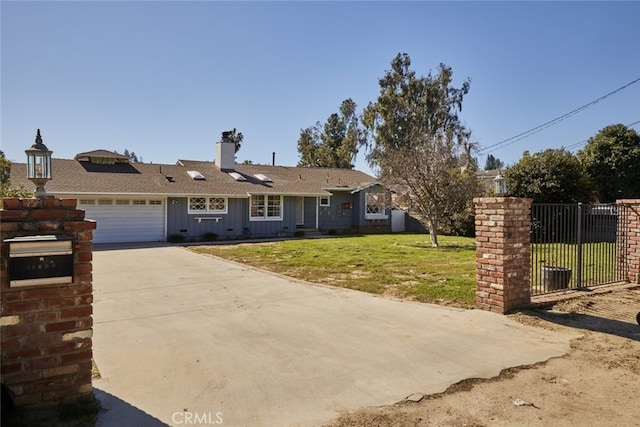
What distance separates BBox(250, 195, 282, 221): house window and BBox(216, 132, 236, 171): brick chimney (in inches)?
155

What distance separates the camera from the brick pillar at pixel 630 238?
8211 millimetres

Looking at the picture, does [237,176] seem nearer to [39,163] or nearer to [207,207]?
[207,207]

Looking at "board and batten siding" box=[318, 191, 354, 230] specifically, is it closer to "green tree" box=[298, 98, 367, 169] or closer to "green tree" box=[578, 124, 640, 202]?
"green tree" box=[578, 124, 640, 202]

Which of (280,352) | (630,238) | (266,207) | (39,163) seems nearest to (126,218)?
(266,207)

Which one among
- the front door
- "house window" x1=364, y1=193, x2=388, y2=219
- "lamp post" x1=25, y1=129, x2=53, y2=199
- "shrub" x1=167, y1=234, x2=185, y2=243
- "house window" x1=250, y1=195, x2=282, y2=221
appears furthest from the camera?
"house window" x1=364, y1=193, x2=388, y2=219

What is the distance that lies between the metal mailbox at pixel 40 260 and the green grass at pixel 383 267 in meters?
5.56

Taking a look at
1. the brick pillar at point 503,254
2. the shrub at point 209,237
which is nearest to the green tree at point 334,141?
the shrub at point 209,237

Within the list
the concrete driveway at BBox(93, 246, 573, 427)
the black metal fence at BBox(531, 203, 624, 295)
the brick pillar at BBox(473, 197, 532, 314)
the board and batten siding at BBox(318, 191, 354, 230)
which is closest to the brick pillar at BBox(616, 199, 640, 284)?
the black metal fence at BBox(531, 203, 624, 295)

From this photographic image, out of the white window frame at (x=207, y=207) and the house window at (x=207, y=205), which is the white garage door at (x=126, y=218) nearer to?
the white window frame at (x=207, y=207)

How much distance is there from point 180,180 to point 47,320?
756 inches

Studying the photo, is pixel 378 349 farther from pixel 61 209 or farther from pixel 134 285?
pixel 134 285

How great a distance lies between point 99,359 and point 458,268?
876 cm

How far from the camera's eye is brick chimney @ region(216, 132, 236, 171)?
2472 centimetres

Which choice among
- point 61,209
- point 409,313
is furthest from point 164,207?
point 61,209
